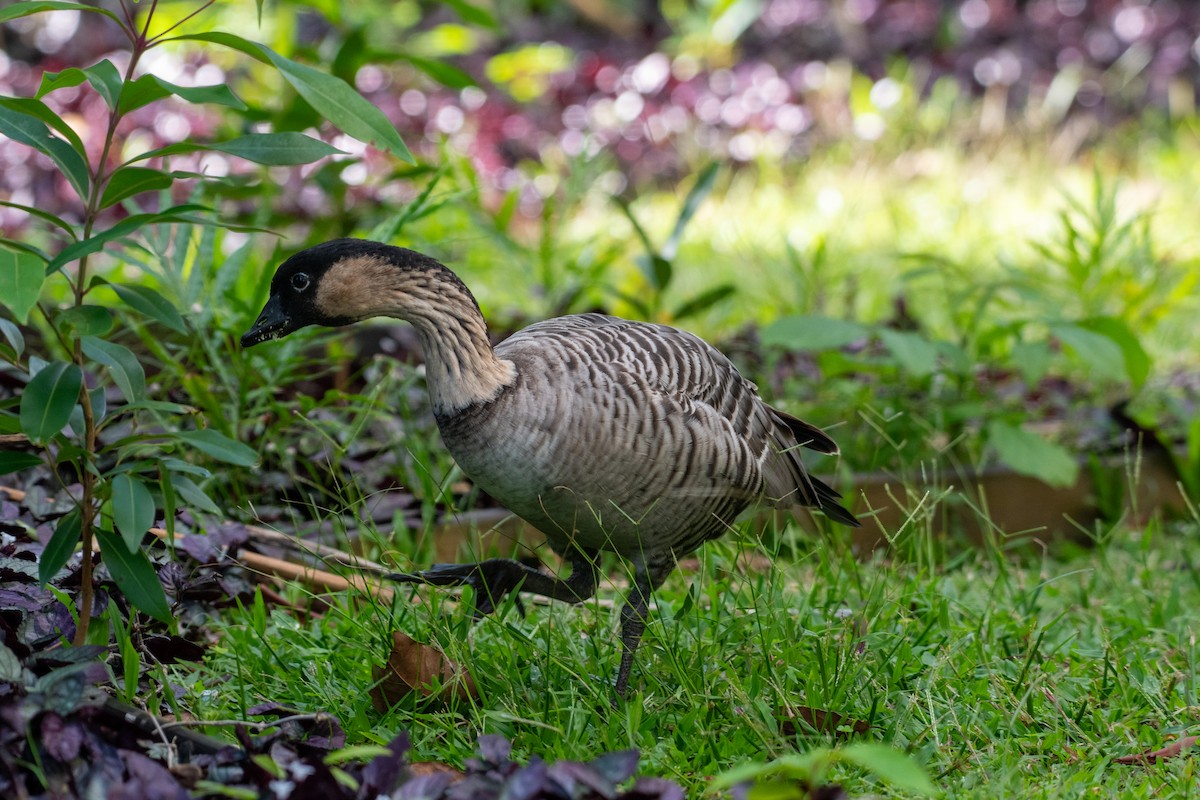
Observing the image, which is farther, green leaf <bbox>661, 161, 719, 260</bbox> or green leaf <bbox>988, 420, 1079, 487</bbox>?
green leaf <bbox>661, 161, 719, 260</bbox>

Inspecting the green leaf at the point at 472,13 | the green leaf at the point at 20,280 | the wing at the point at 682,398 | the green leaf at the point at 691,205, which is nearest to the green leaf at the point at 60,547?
the green leaf at the point at 20,280

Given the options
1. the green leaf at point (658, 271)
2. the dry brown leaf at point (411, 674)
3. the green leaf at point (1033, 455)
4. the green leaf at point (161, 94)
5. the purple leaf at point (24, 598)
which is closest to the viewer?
the green leaf at point (161, 94)

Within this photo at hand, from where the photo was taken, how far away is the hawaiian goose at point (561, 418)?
2.57 meters

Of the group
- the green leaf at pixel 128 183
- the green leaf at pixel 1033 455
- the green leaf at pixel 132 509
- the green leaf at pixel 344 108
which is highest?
the green leaf at pixel 344 108

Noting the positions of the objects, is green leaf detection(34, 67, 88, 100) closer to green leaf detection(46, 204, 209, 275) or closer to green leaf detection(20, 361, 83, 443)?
green leaf detection(46, 204, 209, 275)

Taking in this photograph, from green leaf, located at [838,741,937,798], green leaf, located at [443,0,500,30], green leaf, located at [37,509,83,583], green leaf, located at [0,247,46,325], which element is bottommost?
green leaf, located at [838,741,937,798]

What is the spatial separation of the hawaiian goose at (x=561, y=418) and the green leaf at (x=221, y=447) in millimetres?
408

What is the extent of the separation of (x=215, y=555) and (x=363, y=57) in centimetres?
213

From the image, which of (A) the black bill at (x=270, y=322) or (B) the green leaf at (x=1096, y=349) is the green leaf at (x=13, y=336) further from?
(B) the green leaf at (x=1096, y=349)

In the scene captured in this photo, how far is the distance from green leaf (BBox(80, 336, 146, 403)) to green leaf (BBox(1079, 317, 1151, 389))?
2928 millimetres

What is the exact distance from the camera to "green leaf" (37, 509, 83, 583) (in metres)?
2.16

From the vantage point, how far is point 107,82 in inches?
88.0

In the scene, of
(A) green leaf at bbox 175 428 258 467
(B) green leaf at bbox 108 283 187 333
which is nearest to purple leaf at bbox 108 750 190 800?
(A) green leaf at bbox 175 428 258 467

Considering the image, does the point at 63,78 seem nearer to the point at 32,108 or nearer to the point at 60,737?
the point at 32,108
